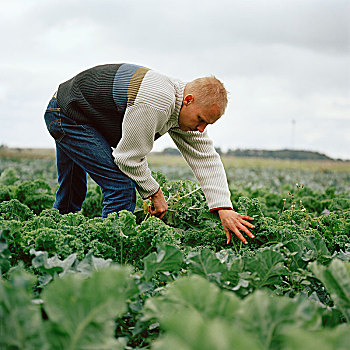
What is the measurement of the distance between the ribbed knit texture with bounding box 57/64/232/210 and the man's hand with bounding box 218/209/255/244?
12cm

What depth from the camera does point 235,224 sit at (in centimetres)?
291

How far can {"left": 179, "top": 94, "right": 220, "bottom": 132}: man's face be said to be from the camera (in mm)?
2770

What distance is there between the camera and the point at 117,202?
10.5 ft

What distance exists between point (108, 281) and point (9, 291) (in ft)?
0.88

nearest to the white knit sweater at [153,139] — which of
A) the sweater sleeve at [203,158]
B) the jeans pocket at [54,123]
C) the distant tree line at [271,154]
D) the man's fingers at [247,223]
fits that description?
A: the sweater sleeve at [203,158]

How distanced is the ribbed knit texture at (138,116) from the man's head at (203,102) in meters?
0.07

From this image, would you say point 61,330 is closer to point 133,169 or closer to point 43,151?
point 133,169

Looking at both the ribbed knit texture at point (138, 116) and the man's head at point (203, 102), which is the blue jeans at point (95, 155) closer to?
the ribbed knit texture at point (138, 116)

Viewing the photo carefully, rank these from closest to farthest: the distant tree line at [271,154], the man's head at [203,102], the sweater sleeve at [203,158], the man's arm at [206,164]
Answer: the man's head at [203,102] → the man's arm at [206,164] → the sweater sleeve at [203,158] → the distant tree line at [271,154]

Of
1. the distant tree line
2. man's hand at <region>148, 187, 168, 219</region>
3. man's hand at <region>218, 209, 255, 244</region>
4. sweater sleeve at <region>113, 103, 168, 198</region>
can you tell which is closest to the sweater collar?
sweater sleeve at <region>113, 103, 168, 198</region>

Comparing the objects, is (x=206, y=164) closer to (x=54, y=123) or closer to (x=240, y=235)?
(x=240, y=235)

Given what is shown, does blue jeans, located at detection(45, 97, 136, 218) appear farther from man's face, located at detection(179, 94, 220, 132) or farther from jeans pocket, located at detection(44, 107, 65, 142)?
man's face, located at detection(179, 94, 220, 132)

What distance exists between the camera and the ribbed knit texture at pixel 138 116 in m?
2.78

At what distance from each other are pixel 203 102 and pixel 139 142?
1.63ft
